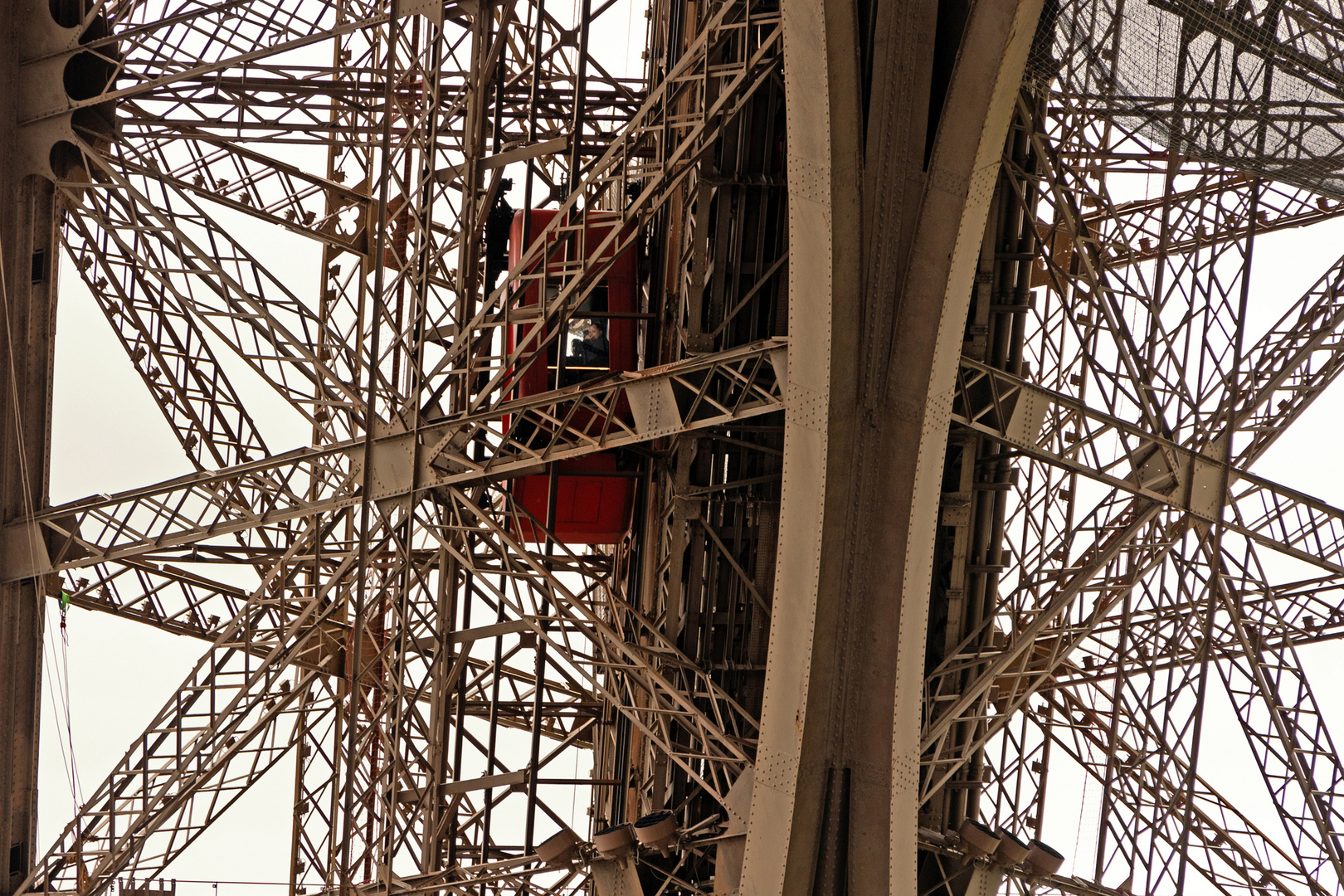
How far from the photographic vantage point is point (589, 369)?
13.7 meters

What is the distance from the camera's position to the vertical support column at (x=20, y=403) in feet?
44.0

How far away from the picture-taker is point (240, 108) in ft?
52.1

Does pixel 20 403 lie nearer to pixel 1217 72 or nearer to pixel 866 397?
A: pixel 866 397

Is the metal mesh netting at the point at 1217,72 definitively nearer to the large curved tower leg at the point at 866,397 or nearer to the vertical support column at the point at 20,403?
the large curved tower leg at the point at 866,397

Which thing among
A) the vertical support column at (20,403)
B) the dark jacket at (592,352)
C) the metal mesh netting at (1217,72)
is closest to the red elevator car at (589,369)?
the dark jacket at (592,352)

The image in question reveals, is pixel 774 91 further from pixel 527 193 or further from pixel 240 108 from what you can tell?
pixel 240 108

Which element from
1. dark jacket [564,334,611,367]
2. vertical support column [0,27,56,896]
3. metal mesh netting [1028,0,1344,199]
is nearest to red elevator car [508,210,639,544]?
dark jacket [564,334,611,367]

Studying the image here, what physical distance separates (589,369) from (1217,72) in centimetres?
601

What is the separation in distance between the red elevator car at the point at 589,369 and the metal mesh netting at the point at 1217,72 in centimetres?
424

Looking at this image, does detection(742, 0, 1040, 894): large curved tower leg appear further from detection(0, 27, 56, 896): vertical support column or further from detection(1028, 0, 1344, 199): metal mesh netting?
detection(0, 27, 56, 896): vertical support column

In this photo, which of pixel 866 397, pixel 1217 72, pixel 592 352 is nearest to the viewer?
pixel 866 397

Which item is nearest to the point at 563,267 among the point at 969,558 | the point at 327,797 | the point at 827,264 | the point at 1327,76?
the point at 827,264

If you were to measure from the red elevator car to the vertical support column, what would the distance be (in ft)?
14.5

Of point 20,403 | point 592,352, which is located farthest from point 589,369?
point 20,403
